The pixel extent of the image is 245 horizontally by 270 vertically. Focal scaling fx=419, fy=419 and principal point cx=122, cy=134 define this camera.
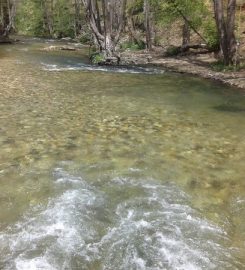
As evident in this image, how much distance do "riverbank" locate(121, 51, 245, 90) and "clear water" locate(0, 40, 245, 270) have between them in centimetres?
404

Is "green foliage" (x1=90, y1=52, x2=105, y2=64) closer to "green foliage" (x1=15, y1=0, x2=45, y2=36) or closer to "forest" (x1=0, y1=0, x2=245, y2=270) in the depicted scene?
"forest" (x1=0, y1=0, x2=245, y2=270)

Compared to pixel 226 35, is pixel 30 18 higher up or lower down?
higher up

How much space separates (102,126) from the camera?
10.5m

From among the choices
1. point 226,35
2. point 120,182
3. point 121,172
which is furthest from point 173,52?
point 120,182

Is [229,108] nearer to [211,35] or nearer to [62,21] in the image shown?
[211,35]

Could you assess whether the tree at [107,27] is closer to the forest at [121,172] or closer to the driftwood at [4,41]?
the forest at [121,172]

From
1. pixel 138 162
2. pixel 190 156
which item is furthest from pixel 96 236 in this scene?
pixel 190 156

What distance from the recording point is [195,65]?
22.0 metres

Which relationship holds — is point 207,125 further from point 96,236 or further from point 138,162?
point 96,236

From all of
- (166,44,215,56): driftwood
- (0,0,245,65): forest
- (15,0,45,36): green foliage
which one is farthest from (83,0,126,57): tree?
(15,0,45,36): green foliage

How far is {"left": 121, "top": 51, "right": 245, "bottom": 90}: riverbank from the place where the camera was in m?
17.7

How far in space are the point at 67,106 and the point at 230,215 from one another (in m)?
7.26

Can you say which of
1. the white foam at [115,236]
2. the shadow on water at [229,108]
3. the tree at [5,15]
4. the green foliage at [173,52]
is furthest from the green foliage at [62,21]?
the white foam at [115,236]

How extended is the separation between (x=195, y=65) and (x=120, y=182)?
15828mm
